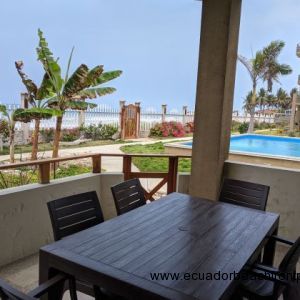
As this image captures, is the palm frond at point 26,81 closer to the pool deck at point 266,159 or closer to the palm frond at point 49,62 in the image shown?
the palm frond at point 49,62

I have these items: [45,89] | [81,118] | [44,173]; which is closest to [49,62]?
[45,89]

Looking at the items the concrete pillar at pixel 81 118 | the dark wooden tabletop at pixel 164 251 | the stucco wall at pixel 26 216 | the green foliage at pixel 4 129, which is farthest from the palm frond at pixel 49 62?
the concrete pillar at pixel 81 118

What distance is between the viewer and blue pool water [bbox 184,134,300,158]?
38.6 feet

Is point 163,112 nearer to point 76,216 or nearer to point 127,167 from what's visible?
point 127,167

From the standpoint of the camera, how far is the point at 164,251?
1.73 metres

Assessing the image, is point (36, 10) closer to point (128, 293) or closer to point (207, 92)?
point (207, 92)

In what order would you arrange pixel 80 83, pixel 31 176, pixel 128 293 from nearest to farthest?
pixel 128 293 → pixel 31 176 → pixel 80 83

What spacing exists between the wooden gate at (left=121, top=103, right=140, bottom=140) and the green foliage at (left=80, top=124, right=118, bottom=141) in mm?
436

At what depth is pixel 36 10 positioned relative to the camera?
38.3 feet

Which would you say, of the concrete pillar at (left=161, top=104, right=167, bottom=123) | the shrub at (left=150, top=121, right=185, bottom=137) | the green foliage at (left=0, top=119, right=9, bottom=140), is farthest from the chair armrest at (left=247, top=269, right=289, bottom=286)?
the concrete pillar at (left=161, top=104, right=167, bottom=123)

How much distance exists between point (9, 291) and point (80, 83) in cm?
487

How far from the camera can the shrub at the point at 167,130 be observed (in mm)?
13625

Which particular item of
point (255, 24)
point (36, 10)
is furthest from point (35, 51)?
point (255, 24)

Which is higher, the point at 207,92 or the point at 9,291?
the point at 207,92
